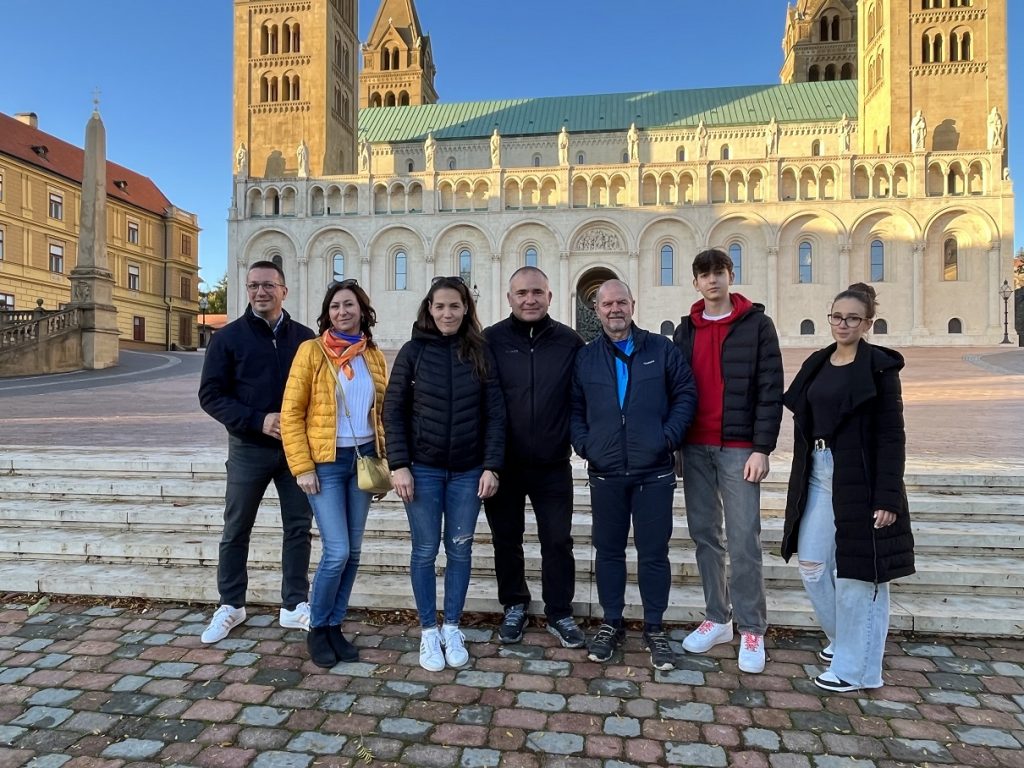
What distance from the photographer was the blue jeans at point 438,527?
11.6 feet

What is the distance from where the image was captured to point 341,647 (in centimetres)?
347

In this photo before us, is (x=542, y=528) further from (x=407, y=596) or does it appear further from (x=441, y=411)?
(x=407, y=596)

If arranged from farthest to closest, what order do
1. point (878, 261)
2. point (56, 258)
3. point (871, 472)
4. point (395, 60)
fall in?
1. point (395, 60)
2. point (878, 261)
3. point (56, 258)
4. point (871, 472)

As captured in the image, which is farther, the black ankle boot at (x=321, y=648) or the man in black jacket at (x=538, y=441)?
the man in black jacket at (x=538, y=441)

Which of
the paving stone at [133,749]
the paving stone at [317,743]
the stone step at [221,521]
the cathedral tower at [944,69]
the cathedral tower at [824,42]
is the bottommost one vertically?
the paving stone at [317,743]

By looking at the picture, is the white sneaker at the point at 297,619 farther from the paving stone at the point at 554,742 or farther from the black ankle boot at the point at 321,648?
the paving stone at the point at 554,742

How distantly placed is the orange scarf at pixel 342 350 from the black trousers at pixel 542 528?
1.08 meters

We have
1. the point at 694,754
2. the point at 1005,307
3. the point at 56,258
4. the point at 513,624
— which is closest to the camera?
the point at 694,754

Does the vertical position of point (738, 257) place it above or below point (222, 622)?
above

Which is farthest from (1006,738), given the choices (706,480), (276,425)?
(276,425)

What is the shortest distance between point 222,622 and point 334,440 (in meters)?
1.34

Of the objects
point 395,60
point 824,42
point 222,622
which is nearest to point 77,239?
point 395,60

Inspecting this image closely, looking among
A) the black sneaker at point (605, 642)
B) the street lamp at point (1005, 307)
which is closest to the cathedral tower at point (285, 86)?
the street lamp at point (1005, 307)

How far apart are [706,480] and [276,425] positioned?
8.25 ft
